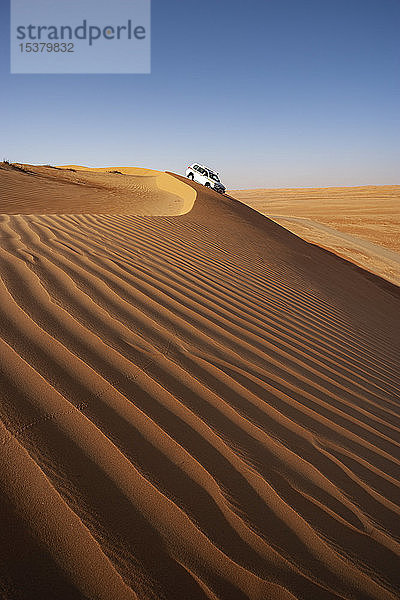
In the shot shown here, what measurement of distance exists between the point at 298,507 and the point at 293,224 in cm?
1783

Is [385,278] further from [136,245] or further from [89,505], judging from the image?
[89,505]

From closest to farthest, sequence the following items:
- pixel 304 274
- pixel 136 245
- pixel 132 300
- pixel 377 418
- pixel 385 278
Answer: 1. pixel 377 418
2. pixel 132 300
3. pixel 136 245
4. pixel 304 274
5. pixel 385 278

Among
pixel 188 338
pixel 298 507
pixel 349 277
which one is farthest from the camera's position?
pixel 349 277

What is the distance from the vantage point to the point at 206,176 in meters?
20.1

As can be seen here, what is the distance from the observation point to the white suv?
65.0 ft

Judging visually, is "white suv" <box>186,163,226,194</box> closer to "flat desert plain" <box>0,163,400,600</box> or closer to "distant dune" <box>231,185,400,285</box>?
"distant dune" <box>231,185,400,285</box>

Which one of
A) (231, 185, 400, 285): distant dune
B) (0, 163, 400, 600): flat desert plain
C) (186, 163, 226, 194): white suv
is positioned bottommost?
(0, 163, 400, 600): flat desert plain

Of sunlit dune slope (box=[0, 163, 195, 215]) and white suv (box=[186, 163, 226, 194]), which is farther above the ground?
white suv (box=[186, 163, 226, 194])

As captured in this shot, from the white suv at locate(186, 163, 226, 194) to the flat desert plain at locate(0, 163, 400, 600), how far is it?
678 inches

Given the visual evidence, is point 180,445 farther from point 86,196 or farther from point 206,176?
point 206,176

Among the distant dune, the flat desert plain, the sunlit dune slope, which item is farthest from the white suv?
the flat desert plain

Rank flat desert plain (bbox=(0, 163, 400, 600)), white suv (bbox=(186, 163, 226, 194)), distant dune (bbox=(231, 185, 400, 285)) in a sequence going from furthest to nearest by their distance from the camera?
white suv (bbox=(186, 163, 226, 194)), distant dune (bbox=(231, 185, 400, 285)), flat desert plain (bbox=(0, 163, 400, 600))

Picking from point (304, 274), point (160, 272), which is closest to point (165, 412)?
point (160, 272)

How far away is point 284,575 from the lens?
3.90 ft
